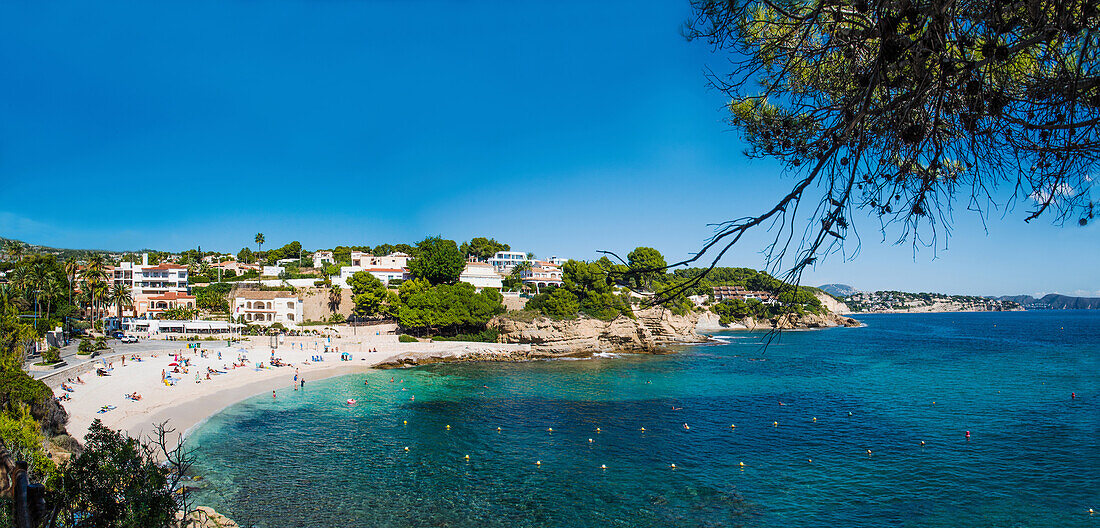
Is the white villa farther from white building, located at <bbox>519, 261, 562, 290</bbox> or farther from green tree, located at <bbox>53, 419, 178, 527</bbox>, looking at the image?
green tree, located at <bbox>53, 419, 178, 527</bbox>

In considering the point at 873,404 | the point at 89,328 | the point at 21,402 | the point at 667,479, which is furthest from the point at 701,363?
the point at 89,328

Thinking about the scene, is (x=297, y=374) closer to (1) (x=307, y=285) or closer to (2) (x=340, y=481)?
(2) (x=340, y=481)

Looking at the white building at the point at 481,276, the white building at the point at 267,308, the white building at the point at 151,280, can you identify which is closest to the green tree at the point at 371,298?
the white building at the point at 267,308

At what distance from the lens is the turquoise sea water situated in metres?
13.0

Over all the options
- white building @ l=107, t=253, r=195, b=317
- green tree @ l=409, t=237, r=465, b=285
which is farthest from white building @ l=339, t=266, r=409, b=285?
white building @ l=107, t=253, r=195, b=317

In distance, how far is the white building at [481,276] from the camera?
6176 centimetres

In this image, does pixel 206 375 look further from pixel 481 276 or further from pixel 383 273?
pixel 481 276

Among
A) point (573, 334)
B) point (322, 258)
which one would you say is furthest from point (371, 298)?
point (322, 258)

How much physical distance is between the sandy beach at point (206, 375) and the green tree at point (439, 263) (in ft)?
31.8

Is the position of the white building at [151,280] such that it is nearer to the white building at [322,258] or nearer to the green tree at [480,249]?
the white building at [322,258]

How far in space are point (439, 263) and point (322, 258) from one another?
126 ft

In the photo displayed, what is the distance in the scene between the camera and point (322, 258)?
84750 millimetres

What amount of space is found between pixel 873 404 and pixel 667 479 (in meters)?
15.4

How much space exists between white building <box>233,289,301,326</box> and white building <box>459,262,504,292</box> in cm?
1688
